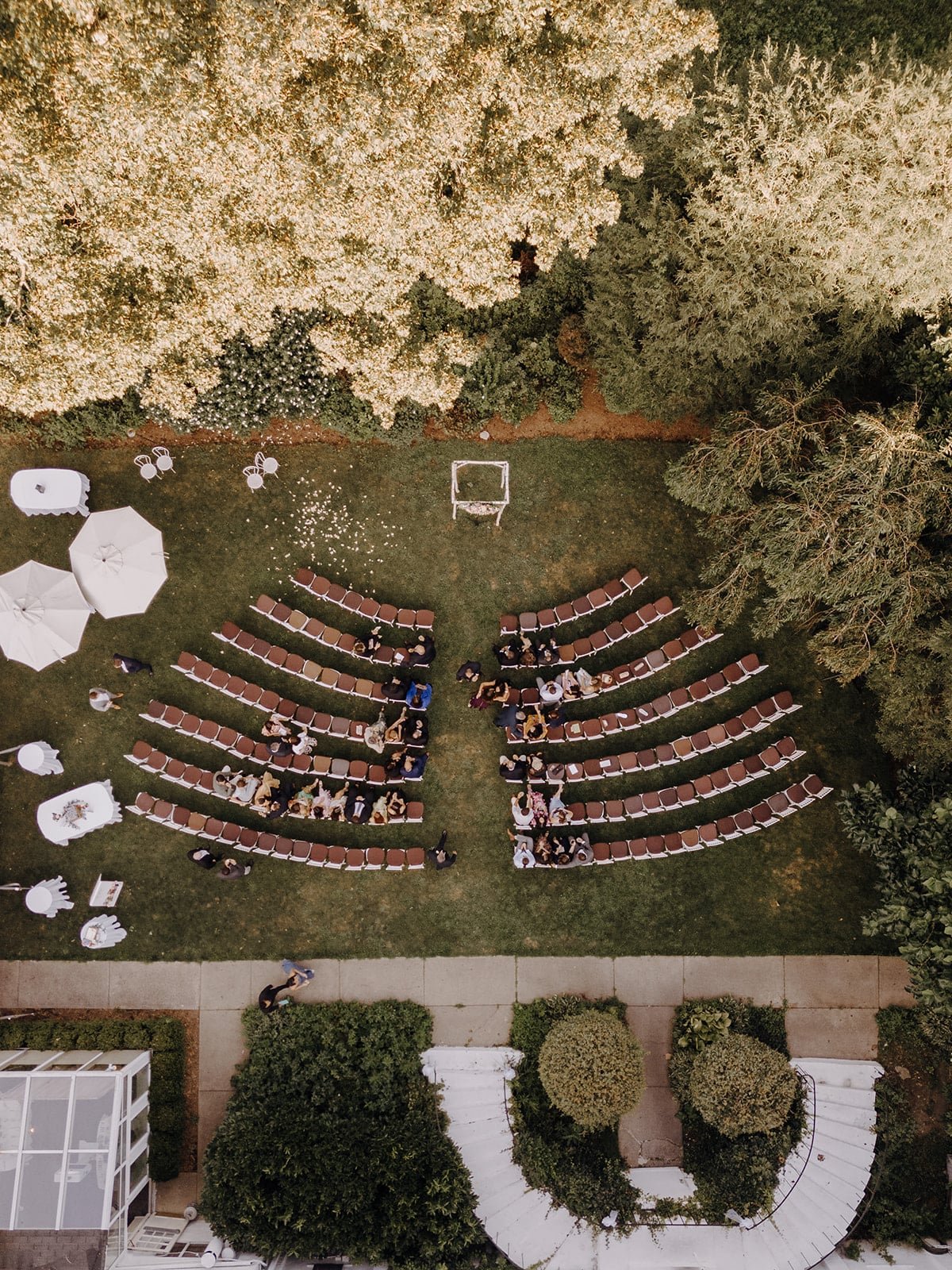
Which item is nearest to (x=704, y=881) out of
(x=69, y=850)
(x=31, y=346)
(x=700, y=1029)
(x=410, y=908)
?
(x=700, y=1029)

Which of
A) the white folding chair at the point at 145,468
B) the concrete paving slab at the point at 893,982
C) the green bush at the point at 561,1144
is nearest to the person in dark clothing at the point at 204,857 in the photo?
the green bush at the point at 561,1144

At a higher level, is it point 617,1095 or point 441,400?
point 441,400

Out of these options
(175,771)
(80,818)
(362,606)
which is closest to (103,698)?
(175,771)

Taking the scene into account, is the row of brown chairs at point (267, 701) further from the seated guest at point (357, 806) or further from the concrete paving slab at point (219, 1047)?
the concrete paving slab at point (219, 1047)

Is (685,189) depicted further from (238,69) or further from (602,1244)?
(602,1244)

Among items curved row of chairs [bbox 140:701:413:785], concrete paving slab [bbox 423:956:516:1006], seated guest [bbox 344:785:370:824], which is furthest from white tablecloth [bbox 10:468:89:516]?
concrete paving slab [bbox 423:956:516:1006]

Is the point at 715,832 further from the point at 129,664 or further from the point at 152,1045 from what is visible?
the point at 129,664
